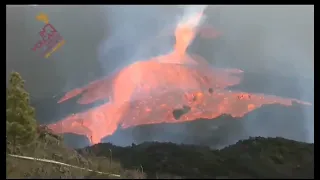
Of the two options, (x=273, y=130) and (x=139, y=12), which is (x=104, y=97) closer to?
(x=139, y=12)

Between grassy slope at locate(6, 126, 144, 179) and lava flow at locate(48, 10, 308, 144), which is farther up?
lava flow at locate(48, 10, 308, 144)

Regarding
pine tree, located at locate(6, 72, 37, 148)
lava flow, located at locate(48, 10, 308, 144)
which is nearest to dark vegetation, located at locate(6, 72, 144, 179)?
pine tree, located at locate(6, 72, 37, 148)

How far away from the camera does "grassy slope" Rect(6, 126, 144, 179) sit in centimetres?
206

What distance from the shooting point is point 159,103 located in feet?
7.15

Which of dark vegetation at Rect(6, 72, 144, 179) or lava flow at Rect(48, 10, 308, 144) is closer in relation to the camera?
dark vegetation at Rect(6, 72, 144, 179)

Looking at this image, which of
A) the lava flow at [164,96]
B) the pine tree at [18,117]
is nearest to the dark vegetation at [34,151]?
the pine tree at [18,117]

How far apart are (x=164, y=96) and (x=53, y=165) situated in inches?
29.2

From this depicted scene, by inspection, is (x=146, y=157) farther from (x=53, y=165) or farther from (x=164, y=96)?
(x=53, y=165)

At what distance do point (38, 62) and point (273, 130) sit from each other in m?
1.43

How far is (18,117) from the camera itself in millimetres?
2105

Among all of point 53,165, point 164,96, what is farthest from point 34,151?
point 164,96

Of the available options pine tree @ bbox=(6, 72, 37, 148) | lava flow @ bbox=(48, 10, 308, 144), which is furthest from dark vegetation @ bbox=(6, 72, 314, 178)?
lava flow @ bbox=(48, 10, 308, 144)

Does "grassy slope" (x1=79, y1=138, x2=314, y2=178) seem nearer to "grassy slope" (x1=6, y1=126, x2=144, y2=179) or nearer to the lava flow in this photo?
"grassy slope" (x1=6, y1=126, x2=144, y2=179)

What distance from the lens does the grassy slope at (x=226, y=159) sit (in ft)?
6.69
